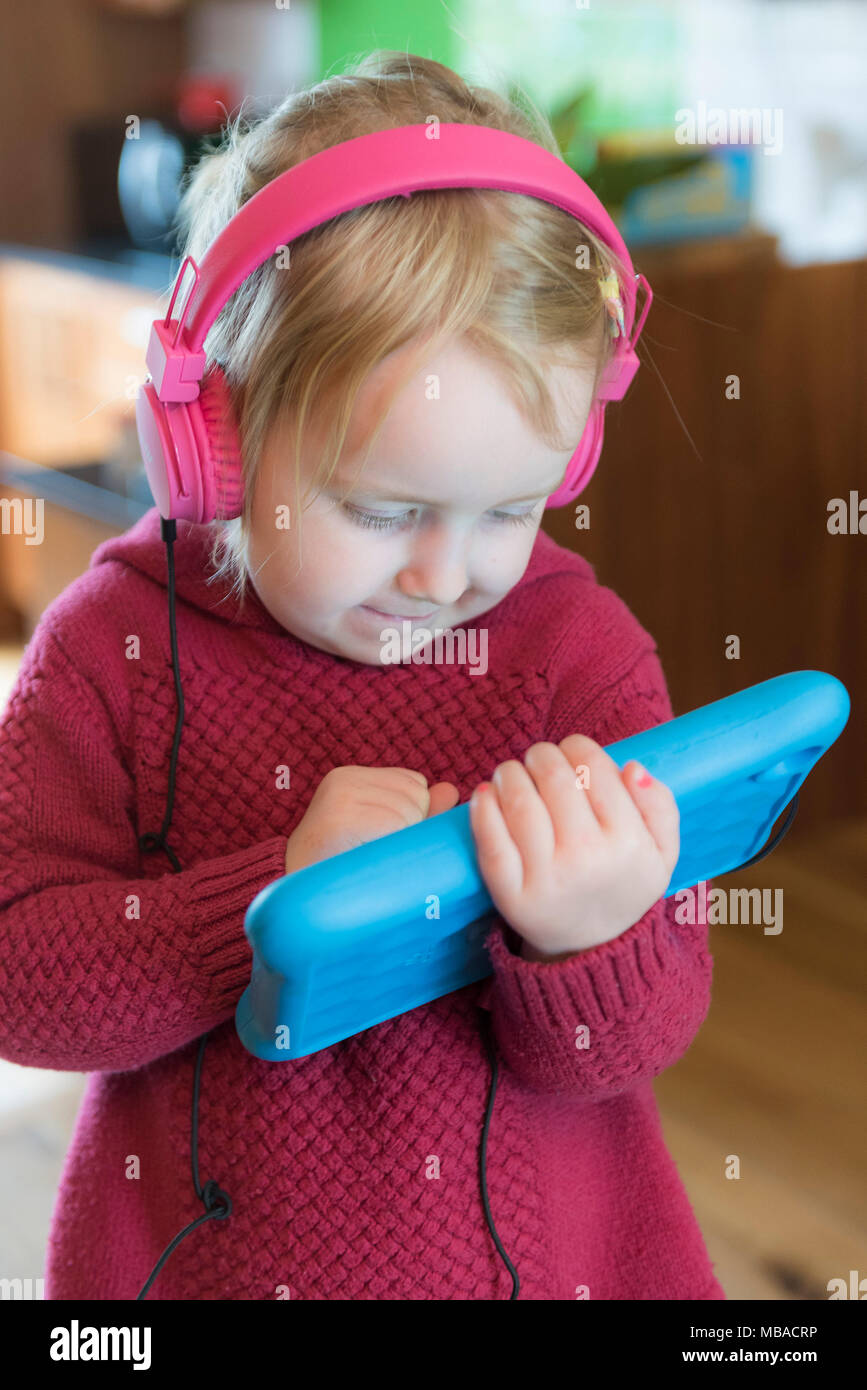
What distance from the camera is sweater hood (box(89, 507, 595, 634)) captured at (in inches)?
31.1

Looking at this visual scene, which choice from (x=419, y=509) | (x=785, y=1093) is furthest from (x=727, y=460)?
(x=419, y=509)

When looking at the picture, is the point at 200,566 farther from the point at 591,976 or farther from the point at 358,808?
the point at 591,976

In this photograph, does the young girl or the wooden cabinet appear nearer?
the young girl

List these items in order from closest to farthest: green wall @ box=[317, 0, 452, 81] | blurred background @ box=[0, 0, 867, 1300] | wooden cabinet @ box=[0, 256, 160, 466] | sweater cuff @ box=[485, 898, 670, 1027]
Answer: sweater cuff @ box=[485, 898, 670, 1027] < blurred background @ box=[0, 0, 867, 1300] < wooden cabinet @ box=[0, 256, 160, 466] < green wall @ box=[317, 0, 452, 81]

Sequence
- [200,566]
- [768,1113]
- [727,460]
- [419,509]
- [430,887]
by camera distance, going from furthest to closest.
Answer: [727,460] → [768,1113] → [200,566] → [419,509] → [430,887]

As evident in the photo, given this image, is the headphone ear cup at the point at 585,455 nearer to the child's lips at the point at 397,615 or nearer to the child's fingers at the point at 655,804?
the child's lips at the point at 397,615

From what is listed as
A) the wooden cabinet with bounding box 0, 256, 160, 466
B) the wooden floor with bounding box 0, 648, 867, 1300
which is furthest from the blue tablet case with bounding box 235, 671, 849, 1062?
the wooden cabinet with bounding box 0, 256, 160, 466

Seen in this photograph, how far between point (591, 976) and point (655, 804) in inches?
3.8

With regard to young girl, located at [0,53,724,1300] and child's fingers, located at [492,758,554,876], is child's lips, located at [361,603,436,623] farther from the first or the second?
child's fingers, located at [492,758,554,876]

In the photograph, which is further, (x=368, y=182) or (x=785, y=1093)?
(x=785, y=1093)

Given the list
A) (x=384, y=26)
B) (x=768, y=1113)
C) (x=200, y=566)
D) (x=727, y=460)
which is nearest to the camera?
(x=200, y=566)

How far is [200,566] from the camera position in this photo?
805 mm

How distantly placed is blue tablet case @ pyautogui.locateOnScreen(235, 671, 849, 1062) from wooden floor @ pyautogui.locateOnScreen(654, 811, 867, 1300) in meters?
0.85

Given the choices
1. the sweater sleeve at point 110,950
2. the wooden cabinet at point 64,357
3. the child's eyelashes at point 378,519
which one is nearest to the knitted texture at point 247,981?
the sweater sleeve at point 110,950
